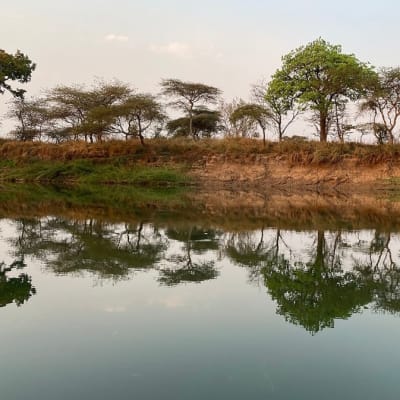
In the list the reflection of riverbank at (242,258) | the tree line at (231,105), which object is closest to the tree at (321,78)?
the tree line at (231,105)

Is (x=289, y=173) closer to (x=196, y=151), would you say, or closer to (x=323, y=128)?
(x=323, y=128)

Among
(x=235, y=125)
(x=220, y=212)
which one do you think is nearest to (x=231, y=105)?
(x=235, y=125)

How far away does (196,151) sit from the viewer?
125 ft

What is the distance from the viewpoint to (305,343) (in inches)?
216

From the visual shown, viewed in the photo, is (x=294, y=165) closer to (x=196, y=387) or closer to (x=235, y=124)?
(x=235, y=124)

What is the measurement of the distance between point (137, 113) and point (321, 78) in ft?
45.5

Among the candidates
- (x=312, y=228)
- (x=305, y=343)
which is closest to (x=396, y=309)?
(x=305, y=343)

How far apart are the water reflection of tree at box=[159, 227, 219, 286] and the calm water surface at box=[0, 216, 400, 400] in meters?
0.06

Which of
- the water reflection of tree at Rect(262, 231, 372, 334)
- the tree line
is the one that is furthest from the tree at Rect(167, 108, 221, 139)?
the water reflection of tree at Rect(262, 231, 372, 334)

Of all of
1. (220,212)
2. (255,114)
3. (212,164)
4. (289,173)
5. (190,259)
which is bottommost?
(190,259)

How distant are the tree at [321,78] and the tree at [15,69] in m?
19.7

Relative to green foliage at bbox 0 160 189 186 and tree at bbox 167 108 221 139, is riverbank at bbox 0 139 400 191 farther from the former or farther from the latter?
tree at bbox 167 108 221 139

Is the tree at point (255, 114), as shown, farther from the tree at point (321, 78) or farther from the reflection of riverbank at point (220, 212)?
the reflection of riverbank at point (220, 212)

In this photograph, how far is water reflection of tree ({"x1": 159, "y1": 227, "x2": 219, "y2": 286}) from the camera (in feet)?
28.3
